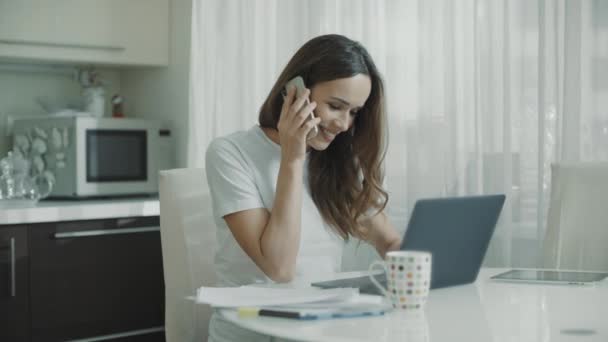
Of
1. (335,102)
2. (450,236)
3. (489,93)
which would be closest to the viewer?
(450,236)

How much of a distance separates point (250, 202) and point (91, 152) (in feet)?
6.14

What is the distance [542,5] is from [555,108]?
30cm

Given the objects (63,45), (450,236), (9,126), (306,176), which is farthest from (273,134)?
(9,126)

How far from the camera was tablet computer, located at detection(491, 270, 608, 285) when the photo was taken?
183 centimetres

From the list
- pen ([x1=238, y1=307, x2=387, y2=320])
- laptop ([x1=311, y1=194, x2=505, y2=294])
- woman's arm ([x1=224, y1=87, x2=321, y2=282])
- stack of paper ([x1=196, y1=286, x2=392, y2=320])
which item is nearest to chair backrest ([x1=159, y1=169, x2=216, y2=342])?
woman's arm ([x1=224, y1=87, x2=321, y2=282])

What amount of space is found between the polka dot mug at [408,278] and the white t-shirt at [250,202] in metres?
0.43

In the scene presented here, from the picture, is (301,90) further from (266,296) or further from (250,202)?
(266,296)

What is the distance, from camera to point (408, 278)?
1.45 m

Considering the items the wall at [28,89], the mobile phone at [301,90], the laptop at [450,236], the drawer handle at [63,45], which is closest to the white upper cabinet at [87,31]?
the drawer handle at [63,45]

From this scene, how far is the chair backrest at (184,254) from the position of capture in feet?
7.14

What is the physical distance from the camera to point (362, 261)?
3.10 m

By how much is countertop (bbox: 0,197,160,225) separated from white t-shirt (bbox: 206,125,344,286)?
1.27 metres

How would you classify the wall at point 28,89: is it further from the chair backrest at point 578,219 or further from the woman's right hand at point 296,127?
the chair backrest at point 578,219

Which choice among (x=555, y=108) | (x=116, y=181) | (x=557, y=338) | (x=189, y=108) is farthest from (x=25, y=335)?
(x=557, y=338)
